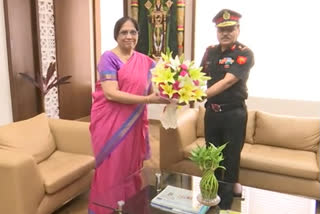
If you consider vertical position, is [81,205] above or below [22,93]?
below

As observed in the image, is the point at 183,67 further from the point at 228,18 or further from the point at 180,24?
the point at 180,24

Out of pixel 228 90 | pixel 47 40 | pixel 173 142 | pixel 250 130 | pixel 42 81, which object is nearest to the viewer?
pixel 228 90

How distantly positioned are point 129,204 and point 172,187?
0.30 metres

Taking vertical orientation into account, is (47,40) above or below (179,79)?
above

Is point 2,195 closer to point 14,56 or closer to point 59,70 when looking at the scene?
point 14,56

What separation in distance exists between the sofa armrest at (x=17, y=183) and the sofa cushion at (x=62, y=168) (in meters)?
0.16

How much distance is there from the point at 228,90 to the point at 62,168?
4.13 ft

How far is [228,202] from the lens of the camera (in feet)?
5.62

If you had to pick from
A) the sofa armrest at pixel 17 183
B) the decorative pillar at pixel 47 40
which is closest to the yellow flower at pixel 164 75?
the sofa armrest at pixel 17 183

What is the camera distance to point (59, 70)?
4.09 m

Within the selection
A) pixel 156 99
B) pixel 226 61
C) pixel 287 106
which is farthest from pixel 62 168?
pixel 287 106

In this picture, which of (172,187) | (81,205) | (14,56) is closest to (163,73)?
(172,187)

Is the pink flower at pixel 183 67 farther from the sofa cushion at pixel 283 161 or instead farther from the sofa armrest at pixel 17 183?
the sofa cushion at pixel 283 161

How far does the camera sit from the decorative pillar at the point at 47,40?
12.3 ft
